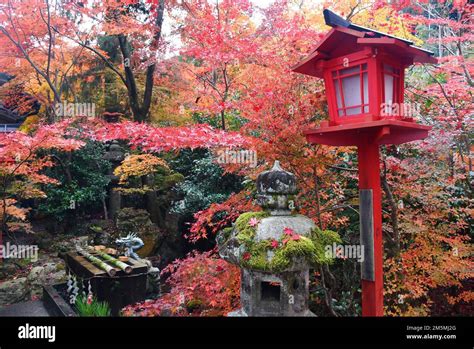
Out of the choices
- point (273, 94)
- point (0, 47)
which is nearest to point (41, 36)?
point (0, 47)

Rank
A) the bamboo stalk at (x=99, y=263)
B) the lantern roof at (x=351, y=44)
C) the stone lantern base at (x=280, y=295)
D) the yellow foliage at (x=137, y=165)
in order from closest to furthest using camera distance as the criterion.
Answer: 1. the lantern roof at (x=351, y=44)
2. the stone lantern base at (x=280, y=295)
3. the bamboo stalk at (x=99, y=263)
4. the yellow foliage at (x=137, y=165)

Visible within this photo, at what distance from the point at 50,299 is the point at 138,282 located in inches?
87.8

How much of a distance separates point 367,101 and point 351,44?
707 millimetres

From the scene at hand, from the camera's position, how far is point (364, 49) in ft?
12.0

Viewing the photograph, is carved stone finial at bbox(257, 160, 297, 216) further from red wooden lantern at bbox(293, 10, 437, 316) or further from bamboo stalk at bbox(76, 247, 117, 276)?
bamboo stalk at bbox(76, 247, 117, 276)

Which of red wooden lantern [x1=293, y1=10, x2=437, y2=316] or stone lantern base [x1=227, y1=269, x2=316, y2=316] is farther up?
red wooden lantern [x1=293, y1=10, x2=437, y2=316]

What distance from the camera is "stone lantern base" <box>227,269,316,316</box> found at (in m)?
4.04

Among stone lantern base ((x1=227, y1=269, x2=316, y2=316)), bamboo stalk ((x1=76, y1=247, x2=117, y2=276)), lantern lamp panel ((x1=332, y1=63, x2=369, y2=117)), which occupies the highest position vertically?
lantern lamp panel ((x1=332, y1=63, x2=369, y2=117))

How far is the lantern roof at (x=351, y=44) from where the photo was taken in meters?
3.48

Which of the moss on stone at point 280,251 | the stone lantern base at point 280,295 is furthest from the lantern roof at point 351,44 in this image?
the stone lantern base at point 280,295

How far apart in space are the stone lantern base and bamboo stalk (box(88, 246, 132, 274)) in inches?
142

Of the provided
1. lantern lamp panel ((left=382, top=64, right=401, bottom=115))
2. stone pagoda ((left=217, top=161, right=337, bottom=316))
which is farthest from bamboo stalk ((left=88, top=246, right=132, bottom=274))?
lantern lamp panel ((left=382, top=64, right=401, bottom=115))

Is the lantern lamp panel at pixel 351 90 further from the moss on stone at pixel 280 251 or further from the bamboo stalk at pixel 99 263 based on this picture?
the bamboo stalk at pixel 99 263

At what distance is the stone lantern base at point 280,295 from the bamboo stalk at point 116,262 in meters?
3.62
